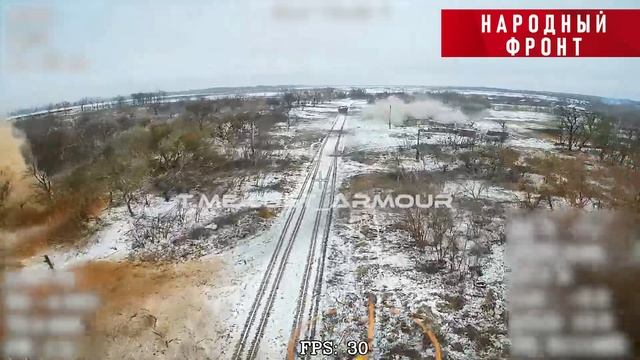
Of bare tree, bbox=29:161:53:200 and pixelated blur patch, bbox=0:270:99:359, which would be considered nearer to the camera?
pixelated blur patch, bbox=0:270:99:359

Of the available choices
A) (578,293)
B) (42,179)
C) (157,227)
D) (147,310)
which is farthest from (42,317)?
(578,293)

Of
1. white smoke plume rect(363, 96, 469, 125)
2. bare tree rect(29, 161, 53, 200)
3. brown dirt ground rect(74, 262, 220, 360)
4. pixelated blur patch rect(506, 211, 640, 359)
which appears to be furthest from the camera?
white smoke plume rect(363, 96, 469, 125)

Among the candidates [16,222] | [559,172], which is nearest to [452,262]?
[559,172]

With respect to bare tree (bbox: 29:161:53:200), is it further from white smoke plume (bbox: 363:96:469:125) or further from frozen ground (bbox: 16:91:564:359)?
white smoke plume (bbox: 363:96:469:125)

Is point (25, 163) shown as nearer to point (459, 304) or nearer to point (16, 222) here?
point (16, 222)

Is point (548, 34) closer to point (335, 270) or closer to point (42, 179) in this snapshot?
point (335, 270)

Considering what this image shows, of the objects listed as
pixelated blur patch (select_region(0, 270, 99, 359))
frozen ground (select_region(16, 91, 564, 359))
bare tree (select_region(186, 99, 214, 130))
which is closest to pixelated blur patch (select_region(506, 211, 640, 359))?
frozen ground (select_region(16, 91, 564, 359))

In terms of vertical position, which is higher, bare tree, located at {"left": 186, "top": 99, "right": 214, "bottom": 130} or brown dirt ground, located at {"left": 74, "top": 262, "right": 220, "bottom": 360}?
bare tree, located at {"left": 186, "top": 99, "right": 214, "bottom": 130}

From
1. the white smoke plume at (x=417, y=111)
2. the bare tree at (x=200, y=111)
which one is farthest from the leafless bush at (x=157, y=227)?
the white smoke plume at (x=417, y=111)
